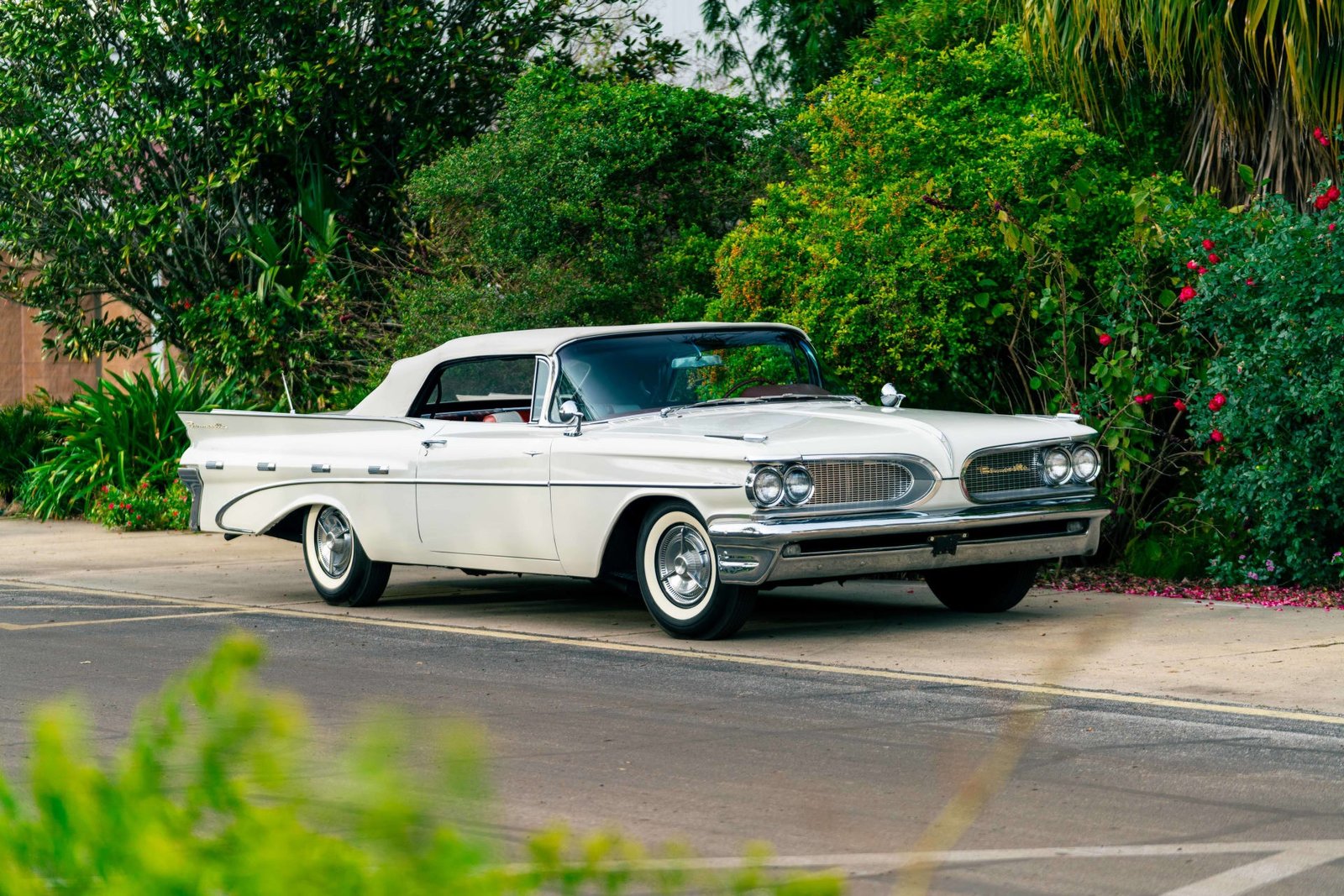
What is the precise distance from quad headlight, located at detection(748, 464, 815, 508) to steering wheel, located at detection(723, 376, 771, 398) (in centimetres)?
170

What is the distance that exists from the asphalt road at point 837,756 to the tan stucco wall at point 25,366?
17.6 m

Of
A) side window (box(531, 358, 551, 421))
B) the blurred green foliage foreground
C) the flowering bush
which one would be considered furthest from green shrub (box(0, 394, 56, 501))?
the blurred green foliage foreground

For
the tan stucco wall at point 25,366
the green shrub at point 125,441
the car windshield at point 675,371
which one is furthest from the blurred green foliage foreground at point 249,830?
the tan stucco wall at point 25,366

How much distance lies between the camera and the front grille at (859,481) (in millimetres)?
8578

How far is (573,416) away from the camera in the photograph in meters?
9.41

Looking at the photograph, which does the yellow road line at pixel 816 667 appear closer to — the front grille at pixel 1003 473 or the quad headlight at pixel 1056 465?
the front grille at pixel 1003 473

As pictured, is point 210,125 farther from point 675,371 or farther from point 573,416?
point 573,416

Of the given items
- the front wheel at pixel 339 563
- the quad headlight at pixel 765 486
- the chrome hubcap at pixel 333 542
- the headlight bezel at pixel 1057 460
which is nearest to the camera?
the quad headlight at pixel 765 486

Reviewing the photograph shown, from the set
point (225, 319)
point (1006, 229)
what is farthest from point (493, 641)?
point (225, 319)

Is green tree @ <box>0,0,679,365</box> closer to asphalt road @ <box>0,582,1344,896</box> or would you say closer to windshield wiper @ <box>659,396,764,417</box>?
windshield wiper @ <box>659,396,764,417</box>

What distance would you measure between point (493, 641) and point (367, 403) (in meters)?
2.32

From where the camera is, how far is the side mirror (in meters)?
9.37

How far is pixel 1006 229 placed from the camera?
11.4 meters

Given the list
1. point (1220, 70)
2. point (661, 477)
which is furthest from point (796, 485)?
point (1220, 70)
